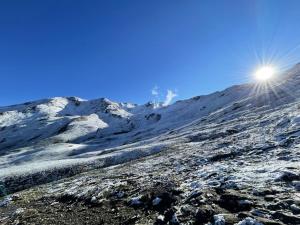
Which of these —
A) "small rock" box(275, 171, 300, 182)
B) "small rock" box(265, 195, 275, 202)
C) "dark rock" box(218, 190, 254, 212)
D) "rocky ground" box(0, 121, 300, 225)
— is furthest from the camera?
"small rock" box(275, 171, 300, 182)

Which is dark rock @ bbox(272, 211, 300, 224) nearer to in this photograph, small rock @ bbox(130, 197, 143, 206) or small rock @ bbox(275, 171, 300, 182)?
small rock @ bbox(275, 171, 300, 182)

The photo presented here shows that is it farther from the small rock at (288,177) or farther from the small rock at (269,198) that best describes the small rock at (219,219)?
the small rock at (288,177)

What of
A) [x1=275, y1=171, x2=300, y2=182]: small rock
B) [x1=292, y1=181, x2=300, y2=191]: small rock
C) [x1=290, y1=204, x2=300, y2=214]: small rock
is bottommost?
[x1=290, y1=204, x2=300, y2=214]: small rock

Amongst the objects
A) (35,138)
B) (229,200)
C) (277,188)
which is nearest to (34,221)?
(229,200)

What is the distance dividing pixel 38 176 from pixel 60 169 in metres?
3.06

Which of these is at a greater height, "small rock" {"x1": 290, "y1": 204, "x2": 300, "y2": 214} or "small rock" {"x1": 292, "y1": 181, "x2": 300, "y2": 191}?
"small rock" {"x1": 292, "y1": 181, "x2": 300, "y2": 191}

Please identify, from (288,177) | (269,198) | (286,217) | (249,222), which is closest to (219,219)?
(249,222)

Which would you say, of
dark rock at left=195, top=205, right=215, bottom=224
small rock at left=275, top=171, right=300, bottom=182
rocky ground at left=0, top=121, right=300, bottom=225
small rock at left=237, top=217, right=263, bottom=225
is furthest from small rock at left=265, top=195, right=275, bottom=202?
dark rock at left=195, top=205, right=215, bottom=224

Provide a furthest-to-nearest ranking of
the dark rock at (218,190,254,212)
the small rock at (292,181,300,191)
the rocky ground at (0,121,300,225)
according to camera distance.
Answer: the small rock at (292,181,300,191)
the dark rock at (218,190,254,212)
the rocky ground at (0,121,300,225)

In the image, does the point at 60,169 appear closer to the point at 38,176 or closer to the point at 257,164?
the point at 38,176

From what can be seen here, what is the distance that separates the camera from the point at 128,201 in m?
16.1

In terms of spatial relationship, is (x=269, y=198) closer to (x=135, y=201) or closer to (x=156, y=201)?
(x=156, y=201)

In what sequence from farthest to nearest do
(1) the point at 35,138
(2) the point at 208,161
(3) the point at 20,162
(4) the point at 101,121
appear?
(4) the point at 101,121, (1) the point at 35,138, (3) the point at 20,162, (2) the point at 208,161

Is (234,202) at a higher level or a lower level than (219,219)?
higher
